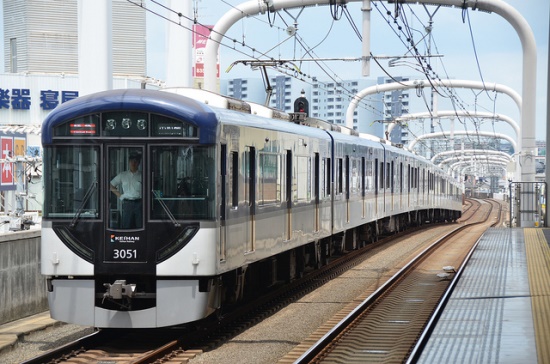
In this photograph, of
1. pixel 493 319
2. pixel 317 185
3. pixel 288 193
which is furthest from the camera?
pixel 317 185

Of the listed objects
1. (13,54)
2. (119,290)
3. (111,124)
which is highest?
(13,54)

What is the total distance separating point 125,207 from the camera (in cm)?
1067

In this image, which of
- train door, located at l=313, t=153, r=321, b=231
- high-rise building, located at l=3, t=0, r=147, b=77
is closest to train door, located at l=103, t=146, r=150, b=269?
train door, located at l=313, t=153, r=321, b=231

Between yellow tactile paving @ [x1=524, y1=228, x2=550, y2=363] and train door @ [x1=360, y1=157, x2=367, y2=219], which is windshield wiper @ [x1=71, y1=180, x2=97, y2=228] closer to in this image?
yellow tactile paving @ [x1=524, y1=228, x2=550, y2=363]

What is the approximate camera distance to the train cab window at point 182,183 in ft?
34.9

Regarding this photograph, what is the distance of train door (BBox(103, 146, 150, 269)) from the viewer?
10578mm

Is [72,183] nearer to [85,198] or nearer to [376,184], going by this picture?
[85,198]

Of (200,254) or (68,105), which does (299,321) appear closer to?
(200,254)

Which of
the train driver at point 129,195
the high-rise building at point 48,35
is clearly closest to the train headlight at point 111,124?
the train driver at point 129,195

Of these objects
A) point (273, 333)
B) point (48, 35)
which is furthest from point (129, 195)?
point (48, 35)

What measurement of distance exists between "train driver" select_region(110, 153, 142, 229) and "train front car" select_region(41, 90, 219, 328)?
0.01 metres

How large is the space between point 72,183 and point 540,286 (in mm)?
6892

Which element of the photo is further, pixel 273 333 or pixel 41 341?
pixel 273 333

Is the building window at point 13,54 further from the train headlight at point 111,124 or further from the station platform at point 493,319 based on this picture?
the train headlight at point 111,124
